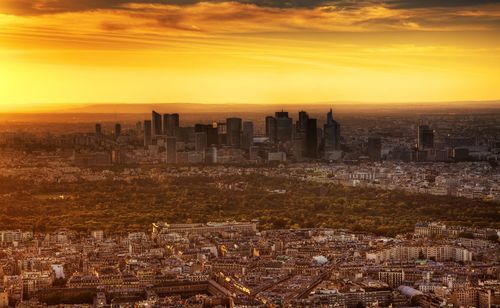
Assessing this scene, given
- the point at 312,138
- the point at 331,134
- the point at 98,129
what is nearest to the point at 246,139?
the point at 312,138

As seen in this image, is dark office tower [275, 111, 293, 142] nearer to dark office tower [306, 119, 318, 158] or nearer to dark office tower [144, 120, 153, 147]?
dark office tower [306, 119, 318, 158]

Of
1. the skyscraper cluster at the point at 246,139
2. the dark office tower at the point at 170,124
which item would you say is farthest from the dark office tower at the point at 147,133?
the dark office tower at the point at 170,124

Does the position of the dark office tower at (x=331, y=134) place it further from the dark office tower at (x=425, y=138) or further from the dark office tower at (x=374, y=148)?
the dark office tower at (x=425, y=138)

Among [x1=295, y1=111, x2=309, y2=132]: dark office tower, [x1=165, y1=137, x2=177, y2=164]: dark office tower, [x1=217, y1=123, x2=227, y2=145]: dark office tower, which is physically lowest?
[x1=165, y1=137, x2=177, y2=164]: dark office tower

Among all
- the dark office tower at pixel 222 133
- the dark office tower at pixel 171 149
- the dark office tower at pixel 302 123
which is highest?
the dark office tower at pixel 302 123

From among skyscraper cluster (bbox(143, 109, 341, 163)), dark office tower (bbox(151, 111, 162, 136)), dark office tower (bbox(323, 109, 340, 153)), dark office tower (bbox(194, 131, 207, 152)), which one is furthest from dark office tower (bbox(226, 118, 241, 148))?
dark office tower (bbox(323, 109, 340, 153))

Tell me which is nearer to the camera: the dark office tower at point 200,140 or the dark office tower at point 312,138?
the dark office tower at point 312,138

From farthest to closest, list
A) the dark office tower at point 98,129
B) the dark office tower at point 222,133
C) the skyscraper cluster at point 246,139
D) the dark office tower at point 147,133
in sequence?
the dark office tower at point 98,129 → the dark office tower at point 147,133 → the dark office tower at point 222,133 → the skyscraper cluster at point 246,139
